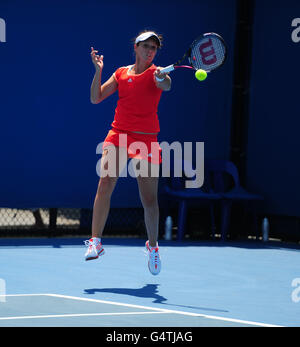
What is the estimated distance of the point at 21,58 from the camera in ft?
29.9

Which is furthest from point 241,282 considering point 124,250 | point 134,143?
point 124,250

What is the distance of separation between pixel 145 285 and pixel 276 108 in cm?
407

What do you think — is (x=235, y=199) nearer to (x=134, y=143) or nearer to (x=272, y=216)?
(x=272, y=216)

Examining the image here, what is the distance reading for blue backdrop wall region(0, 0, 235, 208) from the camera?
29.8 ft

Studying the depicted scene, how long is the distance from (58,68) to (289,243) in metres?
3.21

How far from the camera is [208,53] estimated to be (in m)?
6.53

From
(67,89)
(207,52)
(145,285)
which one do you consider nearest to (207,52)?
(207,52)

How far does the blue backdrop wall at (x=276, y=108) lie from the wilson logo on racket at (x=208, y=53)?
327 cm

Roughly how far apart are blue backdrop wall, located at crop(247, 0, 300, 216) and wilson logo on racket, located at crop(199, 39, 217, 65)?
129 inches
